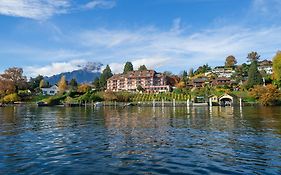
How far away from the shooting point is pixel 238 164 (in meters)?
14.0

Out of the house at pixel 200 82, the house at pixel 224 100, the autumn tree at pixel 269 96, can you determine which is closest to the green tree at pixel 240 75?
the house at pixel 200 82

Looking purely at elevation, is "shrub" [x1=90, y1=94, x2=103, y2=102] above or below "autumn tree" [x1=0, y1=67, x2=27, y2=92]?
below

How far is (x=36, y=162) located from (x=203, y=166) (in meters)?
8.95

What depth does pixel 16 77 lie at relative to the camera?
500ft

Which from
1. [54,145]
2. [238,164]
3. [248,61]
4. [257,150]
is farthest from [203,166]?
[248,61]

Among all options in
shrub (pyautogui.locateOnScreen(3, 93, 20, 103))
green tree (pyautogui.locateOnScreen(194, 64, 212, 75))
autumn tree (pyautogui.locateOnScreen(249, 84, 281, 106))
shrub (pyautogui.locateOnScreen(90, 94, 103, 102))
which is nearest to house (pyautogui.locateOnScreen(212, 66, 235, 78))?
green tree (pyautogui.locateOnScreen(194, 64, 212, 75))

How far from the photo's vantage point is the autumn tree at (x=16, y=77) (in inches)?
5845

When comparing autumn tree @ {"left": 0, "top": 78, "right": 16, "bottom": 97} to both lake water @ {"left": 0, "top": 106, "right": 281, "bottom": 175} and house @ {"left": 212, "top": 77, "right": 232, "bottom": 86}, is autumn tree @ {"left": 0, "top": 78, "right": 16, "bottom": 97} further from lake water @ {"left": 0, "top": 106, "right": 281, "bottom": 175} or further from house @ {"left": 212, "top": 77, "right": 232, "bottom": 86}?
lake water @ {"left": 0, "top": 106, "right": 281, "bottom": 175}

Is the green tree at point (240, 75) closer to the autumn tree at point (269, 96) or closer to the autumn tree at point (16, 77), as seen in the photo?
the autumn tree at point (269, 96)

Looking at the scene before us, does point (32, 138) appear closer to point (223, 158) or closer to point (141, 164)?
point (141, 164)

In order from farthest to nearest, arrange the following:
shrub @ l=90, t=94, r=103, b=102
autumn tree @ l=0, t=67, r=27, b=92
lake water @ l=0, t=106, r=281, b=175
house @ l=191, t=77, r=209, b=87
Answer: house @ l=191, t=77, r=209, b=87 < autumn tree @ l=0, t=67, r=27, b=92 < shrub @ l=90, t=94, r=103, b=102 < lake water @ l=0, t=106, r=281, b=175

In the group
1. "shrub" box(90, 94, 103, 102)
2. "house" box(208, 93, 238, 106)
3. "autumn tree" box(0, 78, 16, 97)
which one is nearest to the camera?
"house" box(208, 93, 238, 106)

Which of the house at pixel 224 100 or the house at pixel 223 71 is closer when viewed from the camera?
the house at pixel 224 100

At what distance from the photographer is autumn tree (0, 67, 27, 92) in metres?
148
